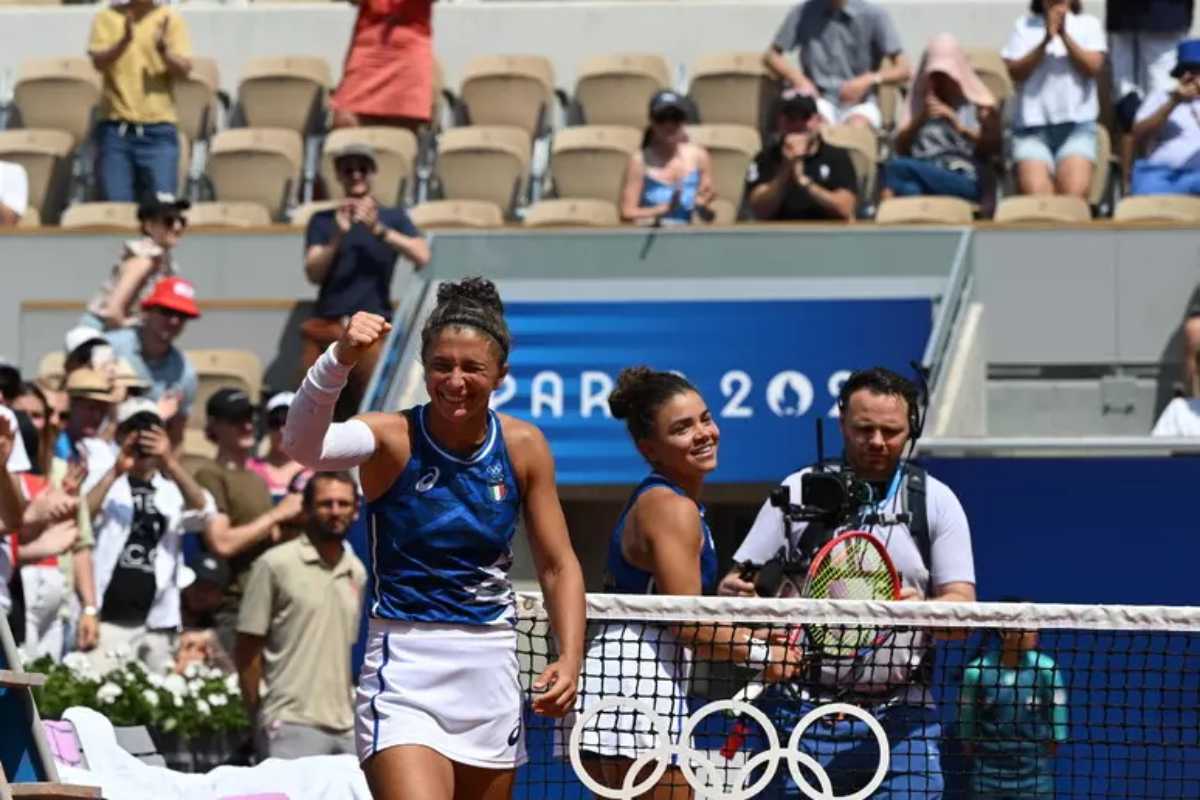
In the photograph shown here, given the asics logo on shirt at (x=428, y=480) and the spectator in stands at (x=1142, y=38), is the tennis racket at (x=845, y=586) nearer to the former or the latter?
the asics logo on shirt at (x=428, y=480)

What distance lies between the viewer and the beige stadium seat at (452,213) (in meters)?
14.9

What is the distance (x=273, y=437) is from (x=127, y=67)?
396 centimetres

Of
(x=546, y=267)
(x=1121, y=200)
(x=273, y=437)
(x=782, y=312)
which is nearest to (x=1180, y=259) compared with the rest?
(x=1121, y=200)

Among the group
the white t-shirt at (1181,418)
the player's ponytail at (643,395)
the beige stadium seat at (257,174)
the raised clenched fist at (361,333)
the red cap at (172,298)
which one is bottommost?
the white t-shirt at (1181,418)

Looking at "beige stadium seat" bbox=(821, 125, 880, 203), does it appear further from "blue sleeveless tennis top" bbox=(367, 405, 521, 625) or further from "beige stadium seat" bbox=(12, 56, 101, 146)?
"blue sleeveless tennis top" bbox=(367, 405, 521, 625)

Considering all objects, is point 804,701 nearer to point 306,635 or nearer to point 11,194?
point 306,635

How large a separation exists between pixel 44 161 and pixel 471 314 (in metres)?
10.8

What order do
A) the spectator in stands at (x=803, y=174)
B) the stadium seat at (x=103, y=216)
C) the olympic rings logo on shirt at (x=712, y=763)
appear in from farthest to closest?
the stadium seat at (x=103, y=216)
the spectator in stands at (x=803, y=174)
the olympic rings logo on shirt at (x=712, y=763)

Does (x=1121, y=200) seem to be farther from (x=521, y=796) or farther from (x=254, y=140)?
(x=521, y=796)

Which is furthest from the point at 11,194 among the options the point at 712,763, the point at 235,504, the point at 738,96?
the point at 712,763

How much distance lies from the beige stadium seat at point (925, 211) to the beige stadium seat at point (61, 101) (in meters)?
5.55

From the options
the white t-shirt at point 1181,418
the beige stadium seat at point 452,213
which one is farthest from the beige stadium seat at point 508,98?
the white t-shirt at point 1181,418

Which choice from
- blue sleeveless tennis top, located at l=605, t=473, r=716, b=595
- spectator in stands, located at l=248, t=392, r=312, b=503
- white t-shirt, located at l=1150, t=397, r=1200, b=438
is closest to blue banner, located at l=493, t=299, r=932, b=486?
spectator in stands, located at l=248, t=392, r=312, b=503

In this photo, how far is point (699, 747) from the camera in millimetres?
7164
